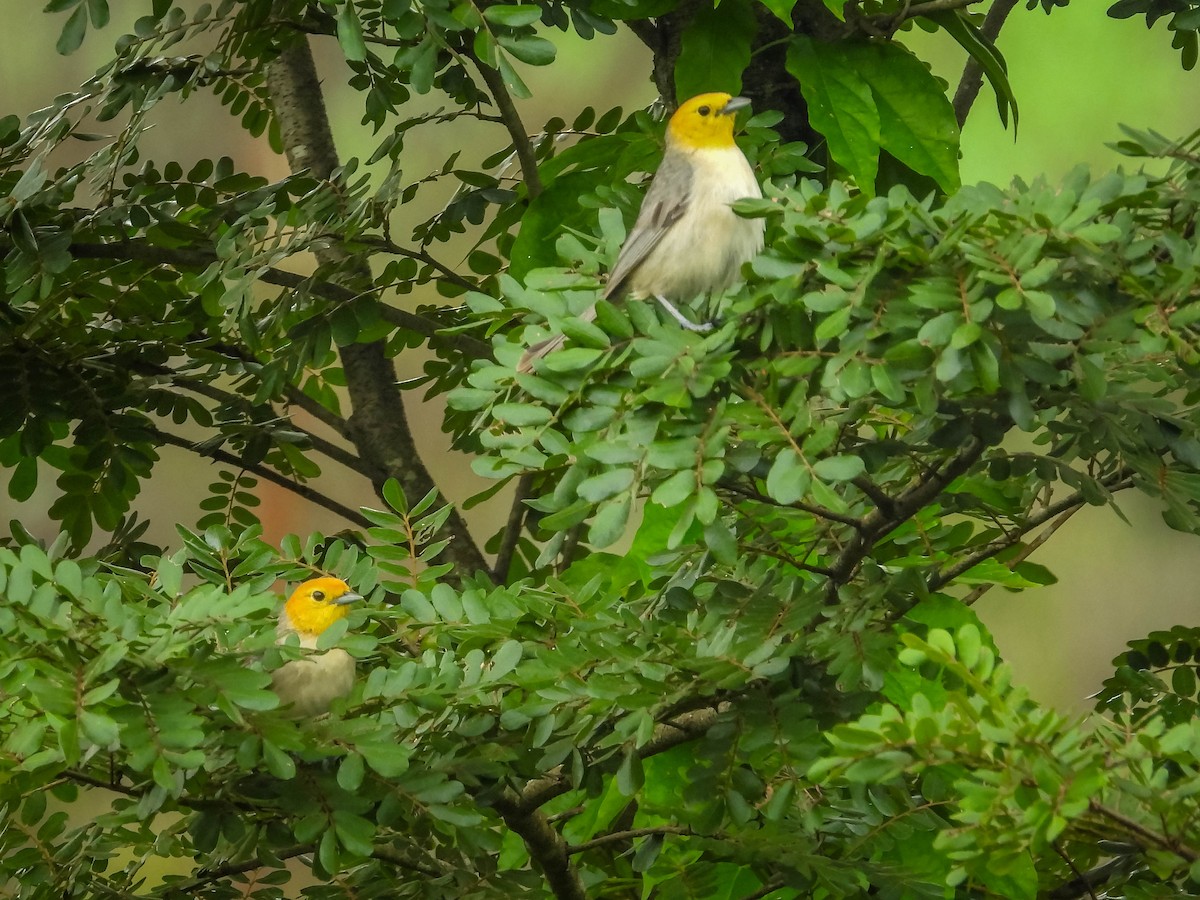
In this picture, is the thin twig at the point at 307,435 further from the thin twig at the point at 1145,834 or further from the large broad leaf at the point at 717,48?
the thin twig at the point at 1145,834

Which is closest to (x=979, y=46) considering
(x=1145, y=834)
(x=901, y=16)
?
(x=901, y=16)

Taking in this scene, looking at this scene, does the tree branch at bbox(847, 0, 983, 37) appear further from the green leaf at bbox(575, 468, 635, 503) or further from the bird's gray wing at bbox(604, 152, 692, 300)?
the green leaf at bbox(575, 468, 635, 503)

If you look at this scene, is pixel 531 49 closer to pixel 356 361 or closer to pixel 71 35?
pixel 71 35

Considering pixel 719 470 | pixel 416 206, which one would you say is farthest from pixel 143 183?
pixel 416 206

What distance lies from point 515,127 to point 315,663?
22.4 inches

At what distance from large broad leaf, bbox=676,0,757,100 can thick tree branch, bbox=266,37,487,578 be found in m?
0.63

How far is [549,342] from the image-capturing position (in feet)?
3.29

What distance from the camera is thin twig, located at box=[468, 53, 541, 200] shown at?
1329 millimetres

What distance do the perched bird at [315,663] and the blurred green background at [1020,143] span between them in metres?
1.26

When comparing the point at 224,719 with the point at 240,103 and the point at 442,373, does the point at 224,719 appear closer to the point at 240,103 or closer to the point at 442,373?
the point at 442,373

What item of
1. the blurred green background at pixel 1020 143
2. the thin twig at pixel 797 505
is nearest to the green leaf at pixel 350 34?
the thin twig at pixel 797 505

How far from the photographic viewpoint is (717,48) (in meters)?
1.24

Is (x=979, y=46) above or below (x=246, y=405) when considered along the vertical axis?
above

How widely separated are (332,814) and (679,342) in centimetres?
37
